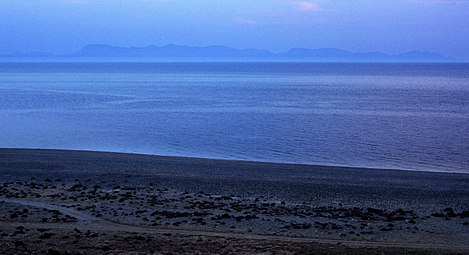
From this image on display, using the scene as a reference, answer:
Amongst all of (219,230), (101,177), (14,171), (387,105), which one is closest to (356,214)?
(219,230)

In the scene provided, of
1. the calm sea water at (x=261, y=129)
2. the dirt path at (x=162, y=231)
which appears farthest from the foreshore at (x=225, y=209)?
the calm sea water at (x=261, y=129)

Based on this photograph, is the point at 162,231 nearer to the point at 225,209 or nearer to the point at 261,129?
the point at 225,209

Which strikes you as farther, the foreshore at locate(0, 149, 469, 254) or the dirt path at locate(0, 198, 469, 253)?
the dirt path at locate(0, 198, 469, 253)

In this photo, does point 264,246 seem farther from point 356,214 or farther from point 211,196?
point 211,196

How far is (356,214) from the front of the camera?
57.6ft

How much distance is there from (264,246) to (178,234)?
101 inches

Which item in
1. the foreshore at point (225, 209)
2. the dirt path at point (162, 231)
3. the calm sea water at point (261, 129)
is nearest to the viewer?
the foreshore at point (225, 209)

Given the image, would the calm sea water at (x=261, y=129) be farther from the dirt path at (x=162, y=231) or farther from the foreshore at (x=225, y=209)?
the dirt path at (x=162, y=231)

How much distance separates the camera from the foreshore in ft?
44.7

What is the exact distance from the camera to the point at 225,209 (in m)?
18.2

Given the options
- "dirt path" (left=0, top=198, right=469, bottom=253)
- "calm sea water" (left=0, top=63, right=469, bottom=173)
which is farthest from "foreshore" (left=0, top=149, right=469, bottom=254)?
"calm sea water" (left=0, top=63, right=469, bottom=173)

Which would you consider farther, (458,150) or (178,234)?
(458,150)

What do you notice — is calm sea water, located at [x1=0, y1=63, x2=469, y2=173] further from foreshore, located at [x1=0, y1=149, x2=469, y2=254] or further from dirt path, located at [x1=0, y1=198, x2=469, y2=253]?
dirt path, located at [x1=0, y1=198, x2=469, y2=253]

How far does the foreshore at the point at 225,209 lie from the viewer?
13609 mm
